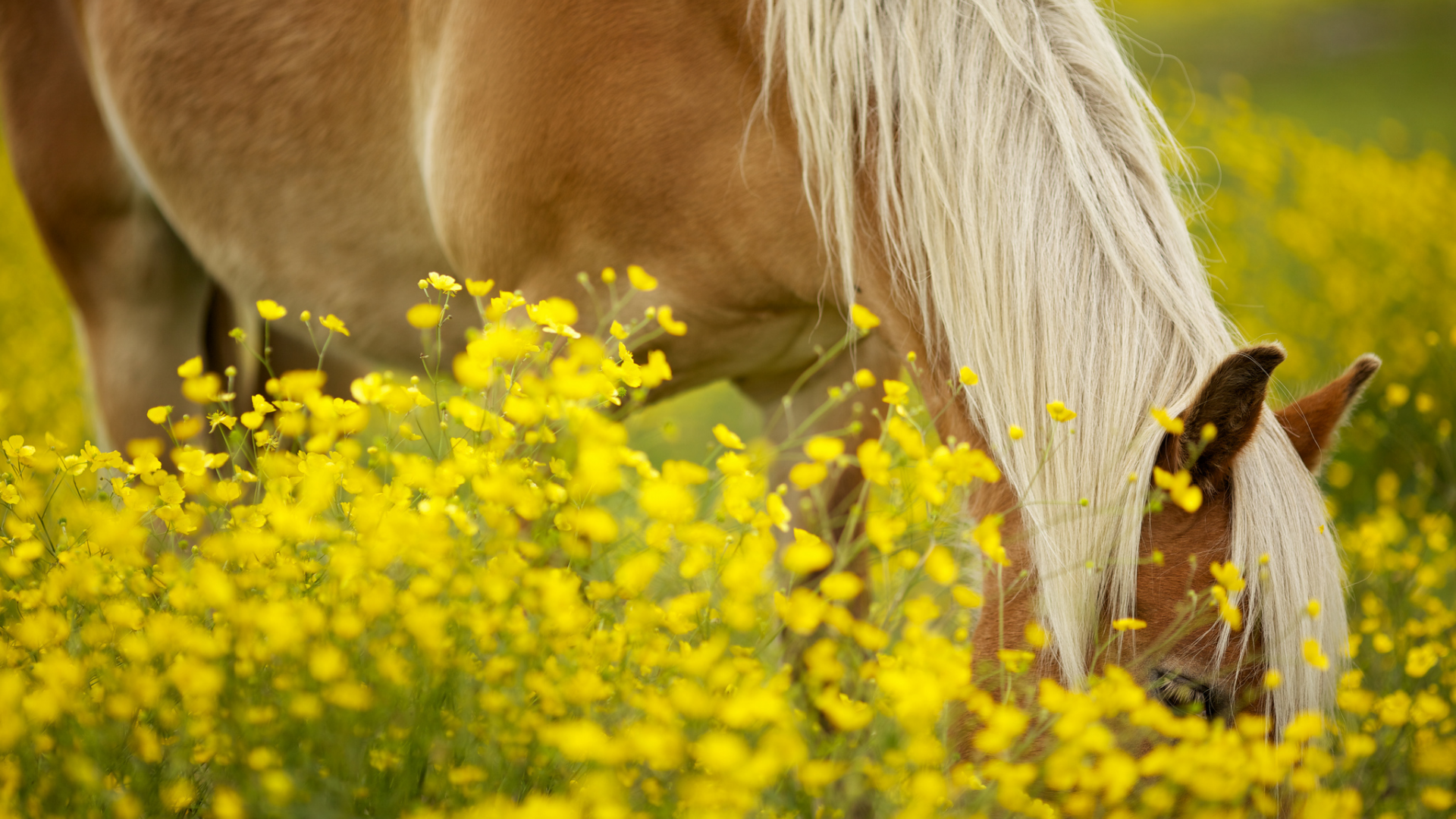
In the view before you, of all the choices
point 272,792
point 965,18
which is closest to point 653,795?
point 272,792

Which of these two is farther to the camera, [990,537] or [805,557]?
[990,537]

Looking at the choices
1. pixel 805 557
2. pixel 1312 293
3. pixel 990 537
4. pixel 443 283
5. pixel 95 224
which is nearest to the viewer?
pixel 805 557

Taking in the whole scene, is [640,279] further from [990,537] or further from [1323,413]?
[1323,413]

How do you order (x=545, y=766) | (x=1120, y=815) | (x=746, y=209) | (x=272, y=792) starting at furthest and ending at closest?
(x=746, y=209)
(x=545, y=766)
(x=1120, y=815)
(x=272, y=792)

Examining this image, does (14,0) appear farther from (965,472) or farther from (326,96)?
(965,472)

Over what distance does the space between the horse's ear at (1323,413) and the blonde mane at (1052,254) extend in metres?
0.09

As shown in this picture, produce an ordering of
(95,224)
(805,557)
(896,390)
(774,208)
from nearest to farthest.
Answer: (805,557) < (896,390) < (774,208) < (95,224)

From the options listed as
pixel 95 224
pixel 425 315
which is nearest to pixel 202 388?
pixel 425 315

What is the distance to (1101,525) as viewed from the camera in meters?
1.34

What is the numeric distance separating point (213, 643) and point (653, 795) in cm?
49

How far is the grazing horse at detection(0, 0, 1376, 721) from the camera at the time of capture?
135cm

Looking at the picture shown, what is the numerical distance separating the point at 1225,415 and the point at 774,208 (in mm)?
812

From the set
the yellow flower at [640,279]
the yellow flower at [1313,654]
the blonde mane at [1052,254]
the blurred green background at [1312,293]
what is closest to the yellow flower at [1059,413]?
the blonde mane at [1052,254]

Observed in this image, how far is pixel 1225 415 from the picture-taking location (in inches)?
50.0
